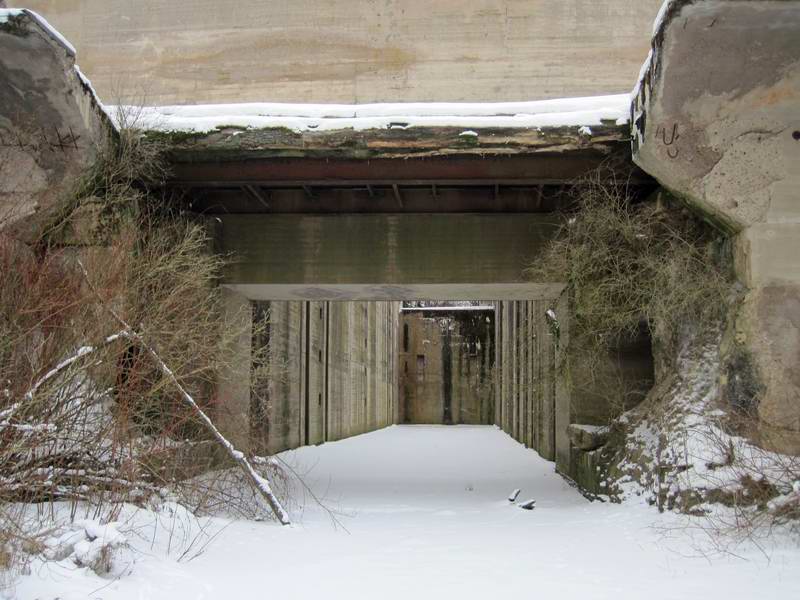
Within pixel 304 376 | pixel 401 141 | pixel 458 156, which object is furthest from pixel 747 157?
pixel 304 376

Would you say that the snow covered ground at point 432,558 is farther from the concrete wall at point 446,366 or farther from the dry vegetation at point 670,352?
the concrete wall at point 446,366

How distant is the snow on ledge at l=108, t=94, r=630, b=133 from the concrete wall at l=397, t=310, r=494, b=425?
2958 cm

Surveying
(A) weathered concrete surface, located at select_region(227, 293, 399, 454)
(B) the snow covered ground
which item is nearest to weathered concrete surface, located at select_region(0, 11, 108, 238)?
(A) weathered concrete surface, located at select_region(227, 293, 399, 454)

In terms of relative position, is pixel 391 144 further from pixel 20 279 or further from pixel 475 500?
pixel 475 500

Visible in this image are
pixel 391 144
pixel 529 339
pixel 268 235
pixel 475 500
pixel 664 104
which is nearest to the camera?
pixel 664 104

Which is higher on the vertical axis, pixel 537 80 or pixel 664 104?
pixel 537 80

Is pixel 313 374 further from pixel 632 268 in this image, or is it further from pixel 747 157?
pixel 747 157

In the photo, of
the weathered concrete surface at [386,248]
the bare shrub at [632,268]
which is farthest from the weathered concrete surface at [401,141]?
the weathered concrete surface at [386,248]

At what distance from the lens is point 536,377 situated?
Answer: 1592 cm

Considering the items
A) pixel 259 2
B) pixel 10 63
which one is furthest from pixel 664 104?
pixel 10 63

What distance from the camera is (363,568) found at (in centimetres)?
562

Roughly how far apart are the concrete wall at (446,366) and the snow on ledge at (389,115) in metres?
29.6

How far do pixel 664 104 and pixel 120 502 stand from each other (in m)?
5.83

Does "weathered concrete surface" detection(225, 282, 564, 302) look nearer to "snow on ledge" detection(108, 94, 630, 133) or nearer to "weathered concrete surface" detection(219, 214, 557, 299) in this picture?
"weathered concrete surface" detection(219, 214, 557, 299)
